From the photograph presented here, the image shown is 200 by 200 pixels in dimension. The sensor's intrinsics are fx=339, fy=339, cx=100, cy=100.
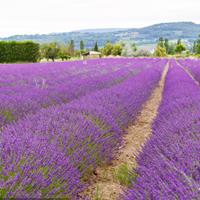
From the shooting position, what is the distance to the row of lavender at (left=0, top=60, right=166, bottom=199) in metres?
1.77

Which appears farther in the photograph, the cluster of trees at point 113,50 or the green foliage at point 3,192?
the cluster of trees at point 113,50

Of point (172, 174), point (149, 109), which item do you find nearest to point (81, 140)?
point (172, 174)

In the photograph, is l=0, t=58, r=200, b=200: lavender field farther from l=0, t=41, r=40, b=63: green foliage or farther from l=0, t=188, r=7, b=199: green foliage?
l=0, t=41, r=40, b=63: green foliage

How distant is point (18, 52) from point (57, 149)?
99.5 feet

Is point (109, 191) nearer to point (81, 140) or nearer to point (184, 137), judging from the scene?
point (81, 140)

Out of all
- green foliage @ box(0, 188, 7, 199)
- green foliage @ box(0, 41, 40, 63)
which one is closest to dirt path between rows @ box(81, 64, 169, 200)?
green foliage @ box(0, 188, 7, 199)

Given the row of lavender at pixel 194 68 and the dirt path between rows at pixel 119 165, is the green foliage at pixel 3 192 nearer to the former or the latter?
the dirt path between rows at pixel 119 165

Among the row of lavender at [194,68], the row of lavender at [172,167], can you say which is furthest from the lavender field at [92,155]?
the row of lavender at [194,68]

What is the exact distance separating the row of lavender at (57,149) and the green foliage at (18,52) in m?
27.9

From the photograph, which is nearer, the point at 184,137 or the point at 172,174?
the point at 172,174

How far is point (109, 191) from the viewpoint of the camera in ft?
9.74

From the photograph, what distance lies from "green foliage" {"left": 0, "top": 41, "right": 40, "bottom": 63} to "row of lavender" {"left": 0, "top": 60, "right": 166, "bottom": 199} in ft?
91.6

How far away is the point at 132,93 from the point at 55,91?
1381mm

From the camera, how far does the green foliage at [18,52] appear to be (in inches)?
1204
